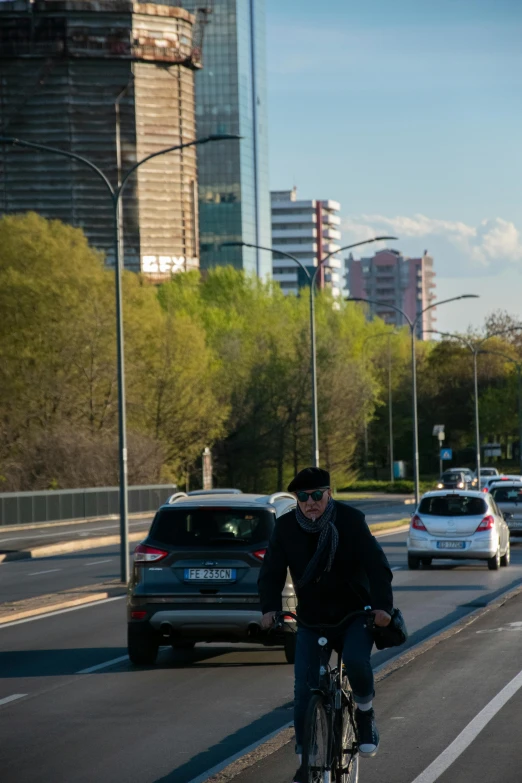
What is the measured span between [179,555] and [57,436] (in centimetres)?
4807

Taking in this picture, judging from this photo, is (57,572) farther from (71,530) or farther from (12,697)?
(71,530)

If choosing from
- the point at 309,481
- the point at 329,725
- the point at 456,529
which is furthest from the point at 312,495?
the point at 456,529

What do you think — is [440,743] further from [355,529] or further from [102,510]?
[102,510]

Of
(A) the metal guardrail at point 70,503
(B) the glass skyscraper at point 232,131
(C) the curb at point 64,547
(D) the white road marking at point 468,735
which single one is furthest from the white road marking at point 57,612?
(B) the glass skyscraper at point 232,131

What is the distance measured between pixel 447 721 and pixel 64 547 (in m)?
29.7

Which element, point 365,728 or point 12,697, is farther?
point 12,697

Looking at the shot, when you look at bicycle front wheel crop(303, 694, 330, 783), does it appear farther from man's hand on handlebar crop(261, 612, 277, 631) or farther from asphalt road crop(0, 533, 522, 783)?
asphalt road crop(0, 533, 522, 783)

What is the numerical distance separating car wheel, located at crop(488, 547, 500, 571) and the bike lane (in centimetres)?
1129

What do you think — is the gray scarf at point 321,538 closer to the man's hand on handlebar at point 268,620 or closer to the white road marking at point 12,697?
the man's hand on handlebar at point 268,620

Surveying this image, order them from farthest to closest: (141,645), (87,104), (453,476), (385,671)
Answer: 1. (87,104)
2. (453,476)
3. (141,645)
4. (385,671)

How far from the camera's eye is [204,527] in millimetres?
13539

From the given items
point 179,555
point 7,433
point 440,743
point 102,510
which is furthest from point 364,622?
point 7,433

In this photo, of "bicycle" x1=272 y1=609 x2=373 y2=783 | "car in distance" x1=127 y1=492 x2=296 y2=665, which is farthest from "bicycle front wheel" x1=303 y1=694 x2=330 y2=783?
"car in distance" x1=127 y1=492 x2=296 y2=665

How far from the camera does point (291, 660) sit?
1346 cm
